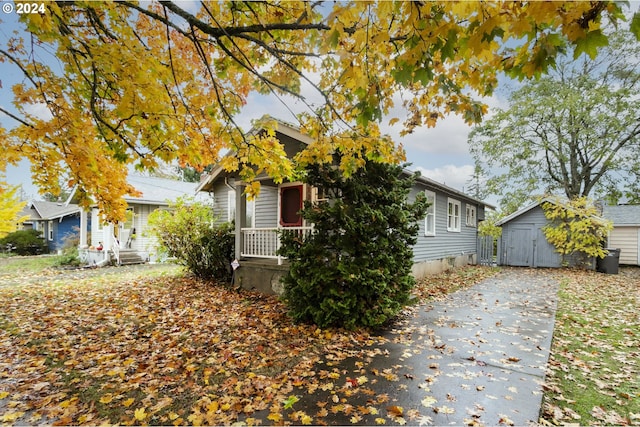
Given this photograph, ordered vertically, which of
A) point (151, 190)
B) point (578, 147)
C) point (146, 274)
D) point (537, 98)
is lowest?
point (146, 274)

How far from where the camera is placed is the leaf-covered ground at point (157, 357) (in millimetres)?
3291

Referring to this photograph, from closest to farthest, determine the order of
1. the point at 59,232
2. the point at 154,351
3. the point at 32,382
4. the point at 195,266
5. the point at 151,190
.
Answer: the point at 32,382 → the point at 154,351 → the point at 195,266 → the point at 151,190 → the point at 59,232

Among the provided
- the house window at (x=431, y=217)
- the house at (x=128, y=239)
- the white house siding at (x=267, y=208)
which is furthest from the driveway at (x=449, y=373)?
the house at (x=128, y=239)

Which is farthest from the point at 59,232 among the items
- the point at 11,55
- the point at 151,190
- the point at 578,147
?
the point at 578,147

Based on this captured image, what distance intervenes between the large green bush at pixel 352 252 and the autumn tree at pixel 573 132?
18.0m

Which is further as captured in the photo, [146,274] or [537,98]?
[537,98]

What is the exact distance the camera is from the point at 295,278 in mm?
5879

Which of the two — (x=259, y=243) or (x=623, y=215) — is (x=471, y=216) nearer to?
(x=623, y=215)

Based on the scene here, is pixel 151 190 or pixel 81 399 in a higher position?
pixel 151 190

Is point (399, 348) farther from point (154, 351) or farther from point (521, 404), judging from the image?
point (154, 351)

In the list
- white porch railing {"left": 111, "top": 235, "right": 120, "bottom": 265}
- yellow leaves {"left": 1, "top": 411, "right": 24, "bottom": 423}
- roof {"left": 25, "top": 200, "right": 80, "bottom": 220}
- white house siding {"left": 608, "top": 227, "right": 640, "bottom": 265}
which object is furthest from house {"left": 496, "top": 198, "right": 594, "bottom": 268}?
roof {"left": 25, "top": 200, "right": 80, "bottom": 220}

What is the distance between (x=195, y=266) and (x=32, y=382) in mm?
6935

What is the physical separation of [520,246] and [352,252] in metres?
15.8

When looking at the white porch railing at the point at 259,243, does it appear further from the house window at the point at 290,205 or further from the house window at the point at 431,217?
the house window at the point at 431,217
